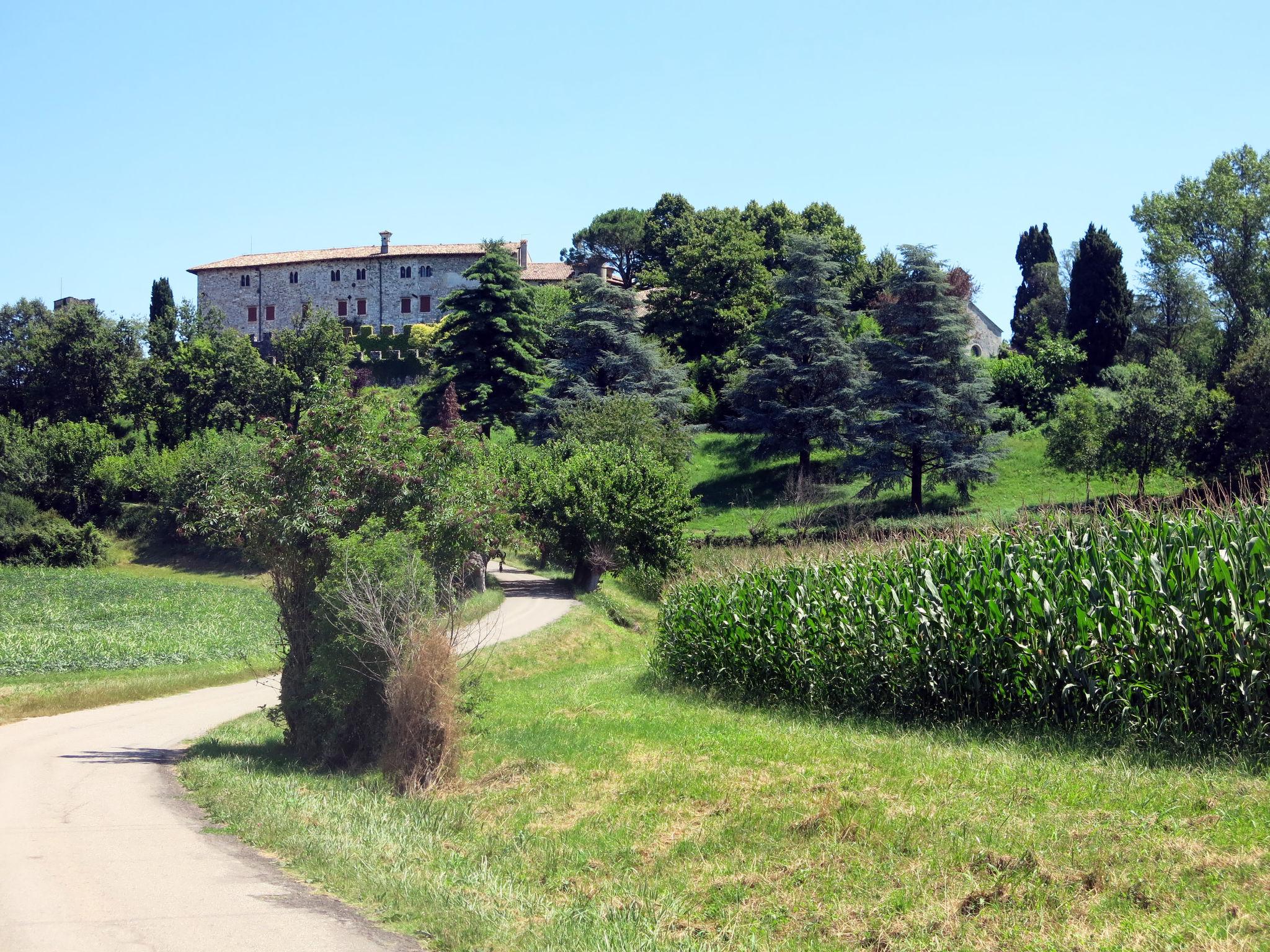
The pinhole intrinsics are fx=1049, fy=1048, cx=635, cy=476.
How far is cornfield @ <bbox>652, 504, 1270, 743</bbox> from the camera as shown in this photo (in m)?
11.4

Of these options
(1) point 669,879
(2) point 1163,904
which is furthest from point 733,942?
(2) point 1163,904

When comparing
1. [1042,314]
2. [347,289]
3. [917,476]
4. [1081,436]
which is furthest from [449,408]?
[1042,314]

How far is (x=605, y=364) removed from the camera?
64375 millimetres

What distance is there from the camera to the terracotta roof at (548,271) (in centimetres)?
10395

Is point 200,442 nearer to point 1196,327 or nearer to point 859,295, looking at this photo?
point 859,295

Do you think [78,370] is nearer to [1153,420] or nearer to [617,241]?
[617,241]

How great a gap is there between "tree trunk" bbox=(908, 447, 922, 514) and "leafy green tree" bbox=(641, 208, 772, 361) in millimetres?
24988

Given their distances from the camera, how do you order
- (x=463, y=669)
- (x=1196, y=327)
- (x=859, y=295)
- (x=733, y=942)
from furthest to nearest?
(x=859, y=295)
(x=1196, y=327)
(x=463, y=669)
(x=733, y=942)

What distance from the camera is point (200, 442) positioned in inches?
2808

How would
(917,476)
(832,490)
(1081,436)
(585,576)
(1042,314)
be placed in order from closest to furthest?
(585,576), (1081,436), (917,476), (832,490), (1042,314)

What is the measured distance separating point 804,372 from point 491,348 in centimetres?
2026

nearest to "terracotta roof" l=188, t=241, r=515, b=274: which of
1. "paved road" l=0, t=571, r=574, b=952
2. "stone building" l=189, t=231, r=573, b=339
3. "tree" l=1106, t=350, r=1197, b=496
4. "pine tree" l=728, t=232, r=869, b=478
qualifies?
"stone building" l=189, t=231, r=573, b=339

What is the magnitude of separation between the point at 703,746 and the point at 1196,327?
6606 centimetres

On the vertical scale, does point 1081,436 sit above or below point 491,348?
below
